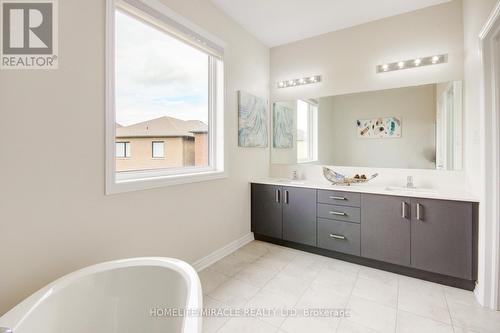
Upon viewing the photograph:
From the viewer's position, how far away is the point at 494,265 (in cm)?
176

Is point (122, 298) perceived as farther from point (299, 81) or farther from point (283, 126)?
point (299, 81)

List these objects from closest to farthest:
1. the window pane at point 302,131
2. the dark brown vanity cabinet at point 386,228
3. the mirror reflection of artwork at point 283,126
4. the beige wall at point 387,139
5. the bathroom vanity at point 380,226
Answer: the bathroom vanity at point 380,226 < the dark brown vanity cabinet at point 386,228 < the beige wall at point 387,139 < the window pane at point 302,131 < the mirror reflection of artwork at point 283,126

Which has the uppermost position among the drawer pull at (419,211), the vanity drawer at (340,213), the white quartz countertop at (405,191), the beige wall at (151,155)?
the beige wall at (151,155)

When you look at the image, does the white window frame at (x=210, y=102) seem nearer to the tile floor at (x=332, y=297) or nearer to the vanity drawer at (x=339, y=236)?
the tile floor at (x=332, y=297)

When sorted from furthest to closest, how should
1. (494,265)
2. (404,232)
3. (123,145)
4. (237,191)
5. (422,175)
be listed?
(237,191), (422,175), (404,232), (123,145), (494,265)

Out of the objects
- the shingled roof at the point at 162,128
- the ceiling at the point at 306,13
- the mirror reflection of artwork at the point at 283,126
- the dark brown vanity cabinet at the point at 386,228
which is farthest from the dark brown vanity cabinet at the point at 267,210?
the ceiling at the point at 306,13

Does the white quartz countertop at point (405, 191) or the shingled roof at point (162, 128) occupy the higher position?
the shingled roof at point (162, 128)

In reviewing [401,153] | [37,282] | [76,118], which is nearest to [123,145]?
[76,118]

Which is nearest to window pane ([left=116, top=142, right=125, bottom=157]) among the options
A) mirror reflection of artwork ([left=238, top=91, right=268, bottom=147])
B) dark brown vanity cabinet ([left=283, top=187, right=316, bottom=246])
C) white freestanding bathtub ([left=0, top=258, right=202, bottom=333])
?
white freestanding bathtub ([left=0, top=258, right=202, bottom=333])

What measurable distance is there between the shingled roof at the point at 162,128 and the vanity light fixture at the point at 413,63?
2148 mm

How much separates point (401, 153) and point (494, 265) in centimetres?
128

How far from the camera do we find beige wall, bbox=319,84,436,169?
2576 millimetres

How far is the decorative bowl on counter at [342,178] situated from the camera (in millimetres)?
2760

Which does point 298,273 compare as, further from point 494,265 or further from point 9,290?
point 9,290
